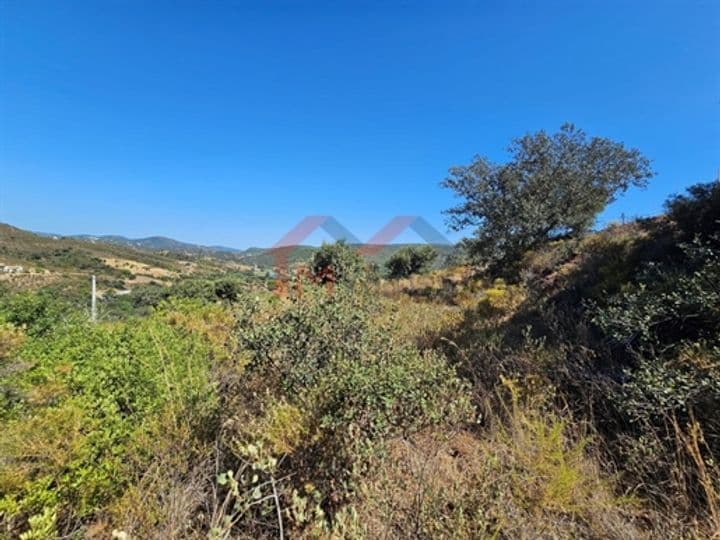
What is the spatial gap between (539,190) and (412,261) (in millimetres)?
11420

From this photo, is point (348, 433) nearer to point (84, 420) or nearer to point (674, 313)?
point (84, 420)

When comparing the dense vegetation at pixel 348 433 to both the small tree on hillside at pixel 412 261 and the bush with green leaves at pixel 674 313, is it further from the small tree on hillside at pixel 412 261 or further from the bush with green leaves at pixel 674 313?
the small tree on hillside at pixel 412 261

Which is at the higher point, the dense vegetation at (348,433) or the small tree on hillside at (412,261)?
the small tree on hillside at (412,261)

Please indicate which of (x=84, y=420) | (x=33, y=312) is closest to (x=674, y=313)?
(x=84, y=420)

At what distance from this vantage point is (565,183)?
36.4 feet

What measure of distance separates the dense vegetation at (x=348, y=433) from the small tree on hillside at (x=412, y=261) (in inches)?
706

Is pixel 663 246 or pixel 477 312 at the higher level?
pixel 663 246

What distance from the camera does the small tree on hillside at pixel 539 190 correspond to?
1093 centimetres

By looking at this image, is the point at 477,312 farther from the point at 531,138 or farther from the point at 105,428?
the point at 531,138

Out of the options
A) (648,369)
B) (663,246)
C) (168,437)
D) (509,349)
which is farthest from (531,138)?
(168,437)

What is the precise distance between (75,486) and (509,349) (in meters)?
4.01

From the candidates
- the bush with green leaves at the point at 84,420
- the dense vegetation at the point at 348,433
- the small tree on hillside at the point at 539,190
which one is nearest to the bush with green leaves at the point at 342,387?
the dense vegetation at the point at 348,433

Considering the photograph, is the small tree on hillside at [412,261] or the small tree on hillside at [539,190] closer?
the small tree on hillside at [539,190]

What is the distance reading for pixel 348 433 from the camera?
6.56 ft
